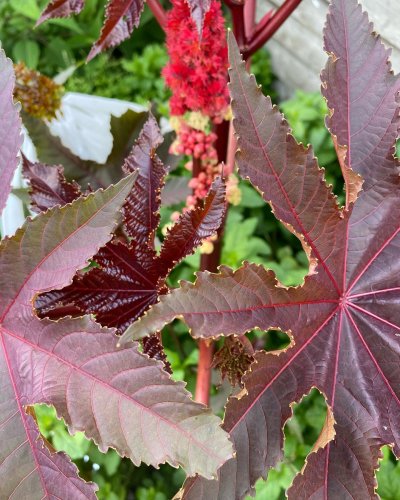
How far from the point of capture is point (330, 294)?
501 millimetres

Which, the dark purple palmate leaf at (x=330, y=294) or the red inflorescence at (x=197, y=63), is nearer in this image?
the dark purple palmate leaf at (x=330, y=294)

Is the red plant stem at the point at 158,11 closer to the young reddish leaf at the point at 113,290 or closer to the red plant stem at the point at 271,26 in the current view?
the red plant stem at the point at 271,26

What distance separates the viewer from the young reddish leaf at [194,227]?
49cm

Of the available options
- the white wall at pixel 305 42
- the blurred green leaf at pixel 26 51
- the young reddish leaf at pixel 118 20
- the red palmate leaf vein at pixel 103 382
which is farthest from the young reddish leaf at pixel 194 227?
the blurred green leaf at pixel 26 51

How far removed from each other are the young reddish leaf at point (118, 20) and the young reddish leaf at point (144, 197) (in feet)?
0.43

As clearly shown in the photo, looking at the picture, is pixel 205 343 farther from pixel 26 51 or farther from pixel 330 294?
pixel 26 51

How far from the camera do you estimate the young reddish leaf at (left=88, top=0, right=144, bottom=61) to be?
0.59m

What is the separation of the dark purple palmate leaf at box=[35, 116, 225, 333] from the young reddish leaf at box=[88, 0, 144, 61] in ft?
0.59

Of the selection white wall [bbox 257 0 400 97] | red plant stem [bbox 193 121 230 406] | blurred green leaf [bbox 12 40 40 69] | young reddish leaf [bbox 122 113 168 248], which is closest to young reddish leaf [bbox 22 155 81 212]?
young reddish leaf [bbox 122 113 168 248]

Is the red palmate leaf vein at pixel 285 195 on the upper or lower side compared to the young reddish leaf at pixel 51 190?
upper

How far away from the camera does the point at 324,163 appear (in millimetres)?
1432

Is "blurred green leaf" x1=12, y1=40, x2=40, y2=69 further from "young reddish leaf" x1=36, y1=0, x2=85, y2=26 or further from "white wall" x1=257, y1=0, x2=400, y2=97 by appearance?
"young reddish leaf" x1=36, y1=0, x2=85, y2=26

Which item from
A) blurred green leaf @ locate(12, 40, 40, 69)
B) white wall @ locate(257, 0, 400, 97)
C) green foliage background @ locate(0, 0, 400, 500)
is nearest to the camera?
green foliage background @ locate(0, 0, 400, 500)

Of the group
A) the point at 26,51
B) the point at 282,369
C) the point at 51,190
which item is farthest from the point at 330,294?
the point at 26,51
